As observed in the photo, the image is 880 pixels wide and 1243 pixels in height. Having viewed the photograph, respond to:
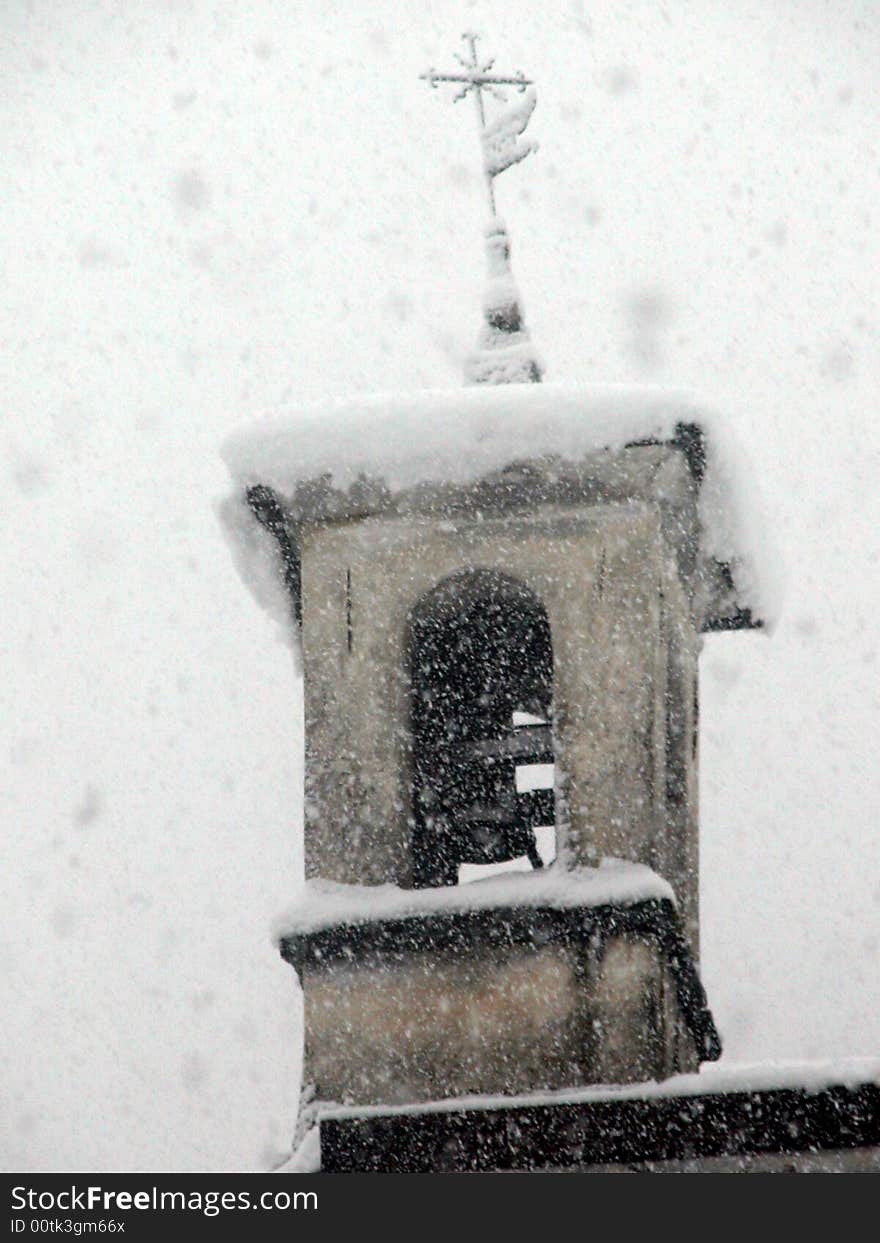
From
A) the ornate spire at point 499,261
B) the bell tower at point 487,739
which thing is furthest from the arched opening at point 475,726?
the ornate spire at point 499,261

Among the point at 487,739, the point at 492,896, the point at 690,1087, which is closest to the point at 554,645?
the point at 487,739

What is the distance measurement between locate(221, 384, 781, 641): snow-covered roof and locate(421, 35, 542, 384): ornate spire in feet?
5.53

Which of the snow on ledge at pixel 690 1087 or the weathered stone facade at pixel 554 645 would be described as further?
the weathered stone facade at pixel 554 645

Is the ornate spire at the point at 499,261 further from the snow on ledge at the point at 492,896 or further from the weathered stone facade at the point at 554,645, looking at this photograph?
the snow on ledge at the point at 492,896

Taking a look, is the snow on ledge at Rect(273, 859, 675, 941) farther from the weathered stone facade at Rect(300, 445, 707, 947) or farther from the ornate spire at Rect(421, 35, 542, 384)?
the ornate spire at Rect(421, 35, 542, 384)

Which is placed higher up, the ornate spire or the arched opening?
the ornate spire

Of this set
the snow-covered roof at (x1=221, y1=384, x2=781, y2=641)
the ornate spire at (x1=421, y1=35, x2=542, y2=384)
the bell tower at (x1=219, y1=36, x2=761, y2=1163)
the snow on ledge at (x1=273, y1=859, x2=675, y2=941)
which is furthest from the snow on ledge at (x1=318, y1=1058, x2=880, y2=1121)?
the ornate spire at (x1=421, y1=35, x2=542, y2=384)

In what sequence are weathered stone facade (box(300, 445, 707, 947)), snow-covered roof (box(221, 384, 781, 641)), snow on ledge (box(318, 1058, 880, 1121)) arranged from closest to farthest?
1. snow on ledge (box(318, 1058, 880, 1121))
2. weathered stone facade (box(300, 445, 707, 947))
3. snow-covered roof (box(221, 384, 781, 641))

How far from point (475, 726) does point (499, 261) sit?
323 centimetres

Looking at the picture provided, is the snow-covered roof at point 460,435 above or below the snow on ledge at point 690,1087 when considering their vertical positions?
above

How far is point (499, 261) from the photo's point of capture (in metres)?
10.3

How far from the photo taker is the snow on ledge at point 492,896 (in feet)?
24.8

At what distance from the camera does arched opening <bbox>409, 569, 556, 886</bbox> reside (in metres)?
8.36

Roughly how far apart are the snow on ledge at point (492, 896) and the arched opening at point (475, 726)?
0.40 m
